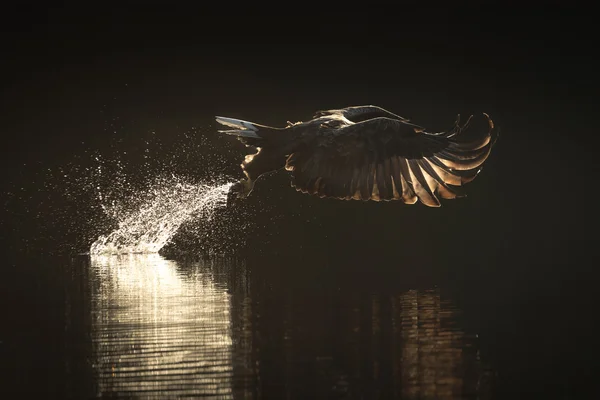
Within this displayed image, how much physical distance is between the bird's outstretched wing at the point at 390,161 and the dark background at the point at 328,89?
519 centimetres

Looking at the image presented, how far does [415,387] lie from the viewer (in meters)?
3.67

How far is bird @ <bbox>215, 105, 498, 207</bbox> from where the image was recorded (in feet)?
20.8

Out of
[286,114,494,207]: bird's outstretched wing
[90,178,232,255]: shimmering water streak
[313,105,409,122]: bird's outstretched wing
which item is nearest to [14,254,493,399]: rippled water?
[286,114,494,207]: bird's outstretched wing

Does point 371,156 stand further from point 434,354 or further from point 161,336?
point 434,354

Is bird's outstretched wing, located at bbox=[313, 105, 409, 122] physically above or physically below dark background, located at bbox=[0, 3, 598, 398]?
below

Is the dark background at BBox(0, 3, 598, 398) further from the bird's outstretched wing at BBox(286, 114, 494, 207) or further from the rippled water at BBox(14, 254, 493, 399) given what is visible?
the rippled water at BBox(14, 254, 493, 399)

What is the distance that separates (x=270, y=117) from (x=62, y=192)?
3413 mm

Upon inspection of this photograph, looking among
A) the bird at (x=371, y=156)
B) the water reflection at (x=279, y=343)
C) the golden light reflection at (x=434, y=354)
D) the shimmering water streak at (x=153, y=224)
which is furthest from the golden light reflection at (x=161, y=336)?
the shimmering water streak at (x=153, y=224)

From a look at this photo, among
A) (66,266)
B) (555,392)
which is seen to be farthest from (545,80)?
(555,392)

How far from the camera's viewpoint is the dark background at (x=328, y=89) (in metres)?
13.7

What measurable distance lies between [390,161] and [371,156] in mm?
134

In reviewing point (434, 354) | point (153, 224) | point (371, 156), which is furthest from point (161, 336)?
point (153, 224)

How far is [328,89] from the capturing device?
1502cm

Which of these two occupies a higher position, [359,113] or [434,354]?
[359,113]
